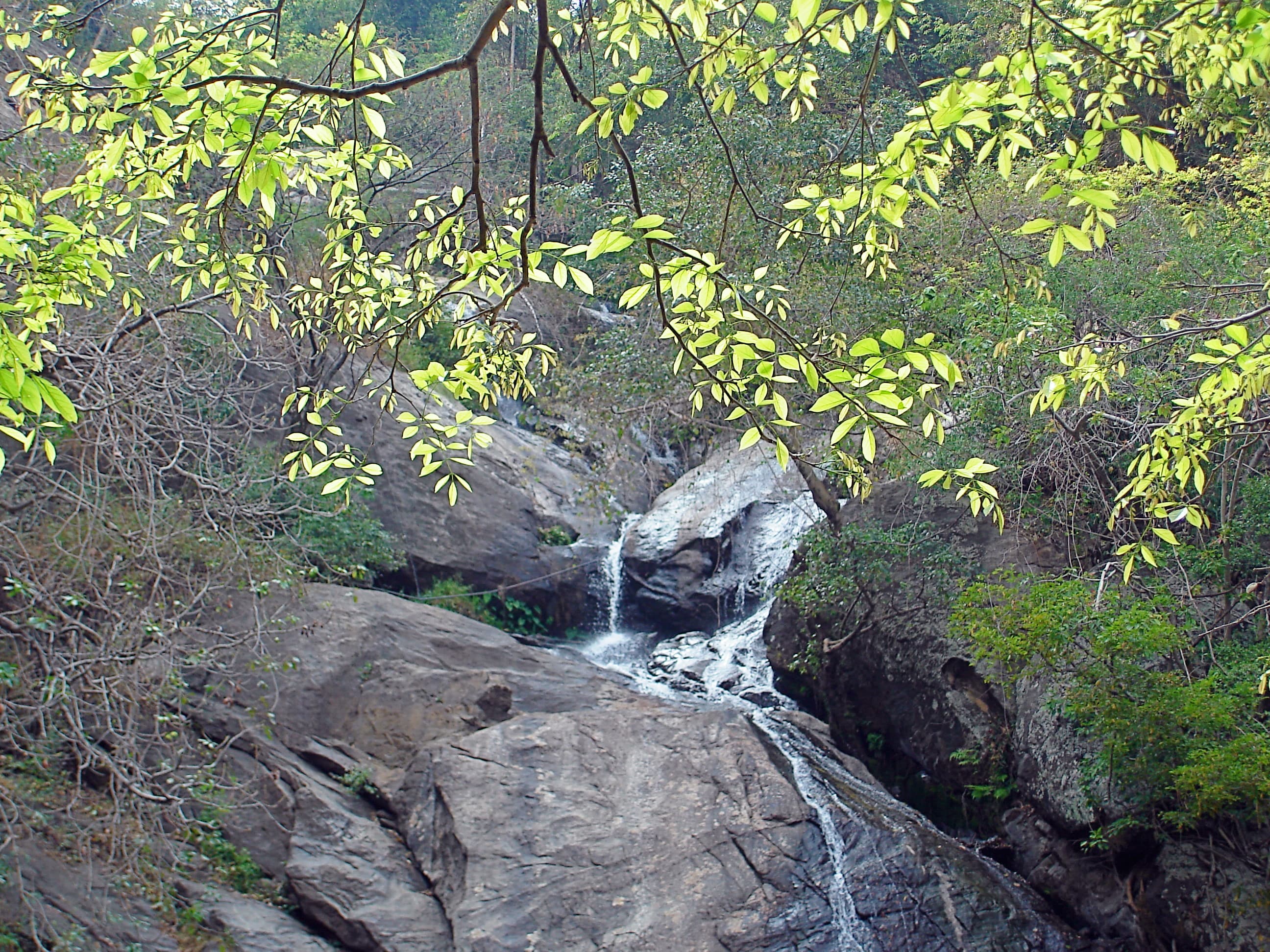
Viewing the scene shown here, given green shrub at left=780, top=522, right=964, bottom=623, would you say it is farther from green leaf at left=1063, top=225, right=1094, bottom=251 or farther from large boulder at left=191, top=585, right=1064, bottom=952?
green leaf at left=1063, top=225, right=1094, bottom=251

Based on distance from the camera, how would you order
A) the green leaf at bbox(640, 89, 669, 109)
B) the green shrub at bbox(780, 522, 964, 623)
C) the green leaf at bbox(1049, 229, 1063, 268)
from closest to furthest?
1. the green leaf at bbox(1049, 229, 1063, 268)
2. the green leaf at bbox(640, 89, 669, 109)
3. the green shrub at bbox(780, 522, 964, 623)

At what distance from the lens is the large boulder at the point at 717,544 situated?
13.0 m

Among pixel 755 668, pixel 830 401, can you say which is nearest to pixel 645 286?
pixel 830 401

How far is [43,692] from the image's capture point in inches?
210

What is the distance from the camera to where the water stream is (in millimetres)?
6895

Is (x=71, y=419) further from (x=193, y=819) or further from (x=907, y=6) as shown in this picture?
(x=193, y=819)

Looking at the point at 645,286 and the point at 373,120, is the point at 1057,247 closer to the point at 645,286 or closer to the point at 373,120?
the point at 645,286

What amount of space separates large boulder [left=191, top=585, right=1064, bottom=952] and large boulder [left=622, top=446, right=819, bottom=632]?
4.46 m

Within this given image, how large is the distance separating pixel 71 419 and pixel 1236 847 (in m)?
6.75

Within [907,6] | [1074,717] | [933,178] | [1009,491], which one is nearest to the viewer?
[933,178]

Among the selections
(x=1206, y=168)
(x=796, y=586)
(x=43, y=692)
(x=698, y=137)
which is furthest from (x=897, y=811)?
(x=1206, y=168)

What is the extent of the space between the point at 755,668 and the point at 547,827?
4.87 m

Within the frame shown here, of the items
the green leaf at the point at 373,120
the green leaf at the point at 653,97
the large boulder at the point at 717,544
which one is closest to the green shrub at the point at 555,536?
the large boulder at the point at 717,544

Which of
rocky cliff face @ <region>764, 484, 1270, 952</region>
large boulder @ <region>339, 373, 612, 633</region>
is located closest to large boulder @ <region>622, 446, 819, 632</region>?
large boulder @ <region>339, 373, 612, 633</region>
